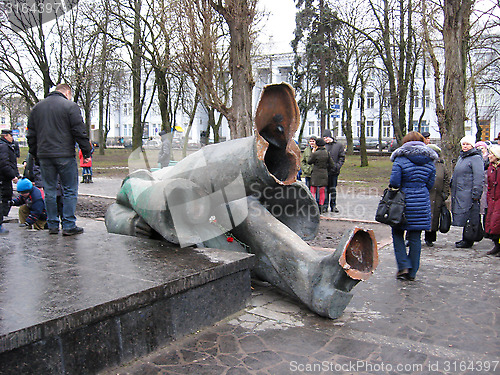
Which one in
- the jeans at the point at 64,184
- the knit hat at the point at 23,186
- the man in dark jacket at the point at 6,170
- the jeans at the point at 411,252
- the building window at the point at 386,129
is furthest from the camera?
the building window at the point at 386,129

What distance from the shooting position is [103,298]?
3.29 meters

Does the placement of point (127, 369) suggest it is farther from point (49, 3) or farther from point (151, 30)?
point (49, 3)

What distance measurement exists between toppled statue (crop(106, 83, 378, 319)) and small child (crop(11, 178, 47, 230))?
2.74m

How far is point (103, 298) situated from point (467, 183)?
6357 millimetres

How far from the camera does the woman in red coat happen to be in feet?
23.6

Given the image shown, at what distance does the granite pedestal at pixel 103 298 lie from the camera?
2.90 m

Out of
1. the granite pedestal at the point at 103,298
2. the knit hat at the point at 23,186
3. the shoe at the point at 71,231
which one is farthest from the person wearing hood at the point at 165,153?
the knit hat at the point at 23,186

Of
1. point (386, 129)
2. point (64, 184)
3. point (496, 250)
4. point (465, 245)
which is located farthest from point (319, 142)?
point (386, 129)

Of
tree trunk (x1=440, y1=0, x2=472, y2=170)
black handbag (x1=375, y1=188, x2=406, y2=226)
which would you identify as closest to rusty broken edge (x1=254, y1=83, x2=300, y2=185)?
black handbag (x1=375, y1=188, x2=406, y2=226)

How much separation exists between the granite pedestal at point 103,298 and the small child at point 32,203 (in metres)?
2.49

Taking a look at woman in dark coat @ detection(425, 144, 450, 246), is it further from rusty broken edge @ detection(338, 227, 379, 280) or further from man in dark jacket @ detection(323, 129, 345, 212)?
rusty broken edge @ detection(338, 227, 379, 280)

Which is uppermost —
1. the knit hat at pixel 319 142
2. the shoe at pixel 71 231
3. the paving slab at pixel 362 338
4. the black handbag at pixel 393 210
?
the knit hat at pixel 319 142

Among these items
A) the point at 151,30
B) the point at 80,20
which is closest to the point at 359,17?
the point at 151,30

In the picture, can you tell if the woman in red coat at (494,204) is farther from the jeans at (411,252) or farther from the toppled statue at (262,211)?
the toppled statue at (262,211)
